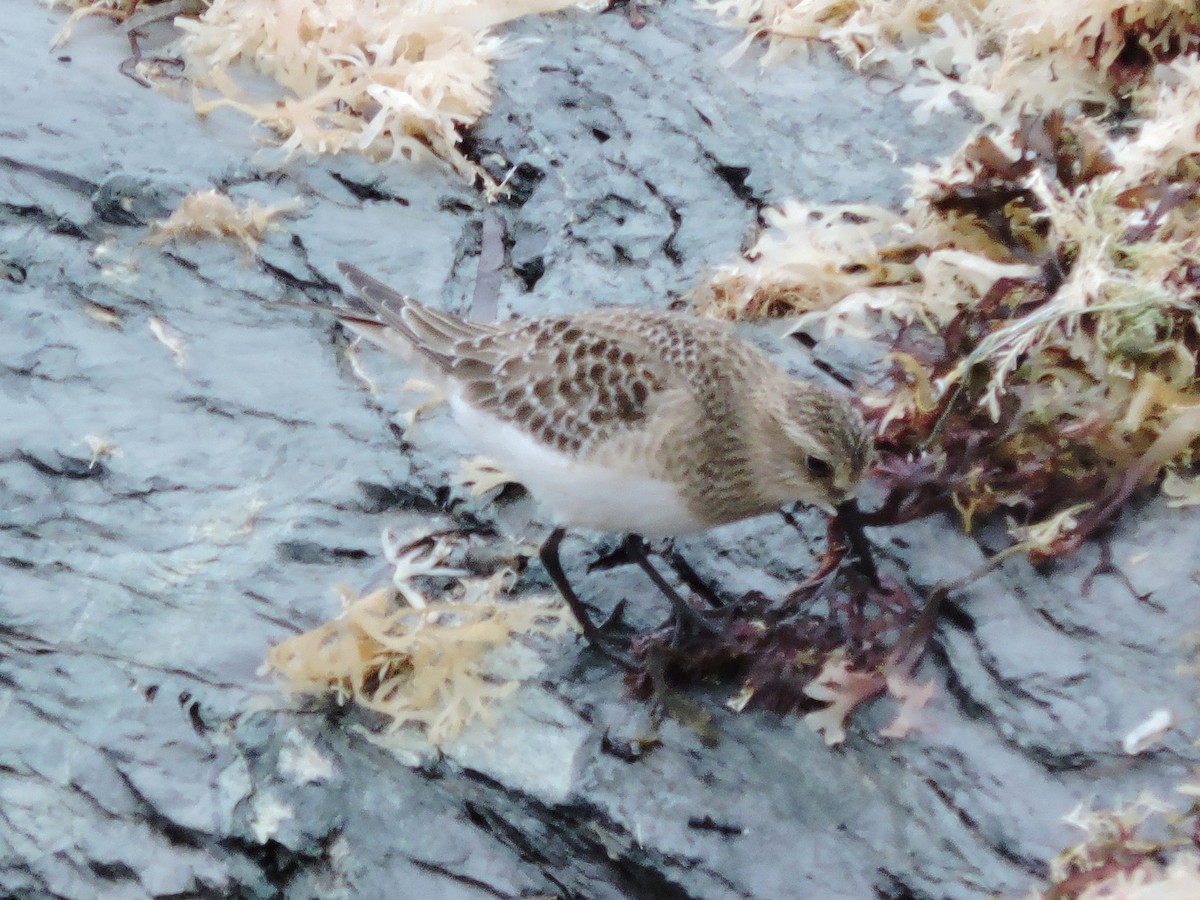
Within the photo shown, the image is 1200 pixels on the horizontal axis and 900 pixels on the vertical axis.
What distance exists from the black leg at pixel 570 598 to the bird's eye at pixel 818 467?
2.10ft

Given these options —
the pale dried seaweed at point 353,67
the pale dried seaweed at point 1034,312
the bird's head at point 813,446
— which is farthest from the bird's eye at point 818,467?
the pale dried seaweed at point 353,67

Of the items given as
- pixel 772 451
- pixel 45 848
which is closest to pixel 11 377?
pixel 45 848

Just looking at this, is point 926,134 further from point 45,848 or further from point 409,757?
point 45,848

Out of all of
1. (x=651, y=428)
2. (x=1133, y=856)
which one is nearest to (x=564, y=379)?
(x=651, y=428)

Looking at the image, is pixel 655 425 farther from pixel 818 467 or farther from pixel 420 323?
pixel 420 323

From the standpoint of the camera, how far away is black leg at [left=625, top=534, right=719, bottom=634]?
2.68m

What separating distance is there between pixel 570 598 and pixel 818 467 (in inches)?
27.7

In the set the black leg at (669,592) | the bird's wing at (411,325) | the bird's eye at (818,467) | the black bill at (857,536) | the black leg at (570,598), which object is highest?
the bird's eye at (818,467)

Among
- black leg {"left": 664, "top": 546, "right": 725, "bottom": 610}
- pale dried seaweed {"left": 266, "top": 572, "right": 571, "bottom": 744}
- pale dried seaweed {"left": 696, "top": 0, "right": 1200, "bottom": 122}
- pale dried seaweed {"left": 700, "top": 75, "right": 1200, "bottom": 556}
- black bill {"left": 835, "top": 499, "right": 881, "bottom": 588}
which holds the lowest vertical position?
pale dried seaweed {"left": 266, "top": 572, "right": 571, "bottom": 744}

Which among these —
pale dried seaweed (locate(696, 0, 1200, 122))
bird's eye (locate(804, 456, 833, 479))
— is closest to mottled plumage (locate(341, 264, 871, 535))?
bird's eye (locate(804, 456, 833, 479))

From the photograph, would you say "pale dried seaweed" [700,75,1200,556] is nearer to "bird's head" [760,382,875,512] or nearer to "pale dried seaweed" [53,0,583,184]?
"bird's head" [760,382,875,512]

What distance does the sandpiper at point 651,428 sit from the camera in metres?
2.58

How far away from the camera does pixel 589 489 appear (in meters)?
2.62

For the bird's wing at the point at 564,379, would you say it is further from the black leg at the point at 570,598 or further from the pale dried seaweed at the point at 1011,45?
the pale dried seaweed at the point at 1011,45
